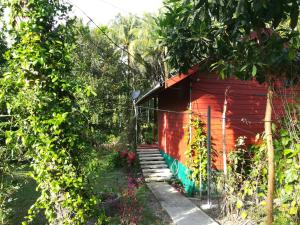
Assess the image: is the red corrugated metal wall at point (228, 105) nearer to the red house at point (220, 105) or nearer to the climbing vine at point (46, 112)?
the red house at point (220, 105)

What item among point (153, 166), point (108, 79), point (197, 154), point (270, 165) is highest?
point (108, 79)

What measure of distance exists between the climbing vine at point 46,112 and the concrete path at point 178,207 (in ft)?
11.0

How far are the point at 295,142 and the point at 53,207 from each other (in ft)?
12.5

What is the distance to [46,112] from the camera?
312cm

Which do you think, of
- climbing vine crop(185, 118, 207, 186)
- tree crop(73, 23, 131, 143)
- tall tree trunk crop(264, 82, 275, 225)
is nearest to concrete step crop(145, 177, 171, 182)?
climbing vine crop(185, 118, 207, 186)

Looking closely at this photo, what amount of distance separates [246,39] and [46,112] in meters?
3.36

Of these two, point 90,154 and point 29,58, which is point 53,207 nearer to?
point 90,154

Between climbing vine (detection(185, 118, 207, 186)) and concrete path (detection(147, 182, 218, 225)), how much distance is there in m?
0.73

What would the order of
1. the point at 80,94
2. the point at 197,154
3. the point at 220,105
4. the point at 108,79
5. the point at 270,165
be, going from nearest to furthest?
the point at 80,94 < the point at 270,165 < the point at 197,154 < the point at 220,105 < the point at 108,79

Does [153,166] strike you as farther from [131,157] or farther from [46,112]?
[46,112]

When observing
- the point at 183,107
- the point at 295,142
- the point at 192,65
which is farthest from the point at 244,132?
the point at 295,142

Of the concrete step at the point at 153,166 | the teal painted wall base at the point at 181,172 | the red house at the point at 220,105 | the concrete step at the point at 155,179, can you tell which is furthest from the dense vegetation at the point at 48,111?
the concrete step at the point at 153,166

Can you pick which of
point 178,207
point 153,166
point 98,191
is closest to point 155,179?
point 153,166

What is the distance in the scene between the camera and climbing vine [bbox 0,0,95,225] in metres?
3.04
